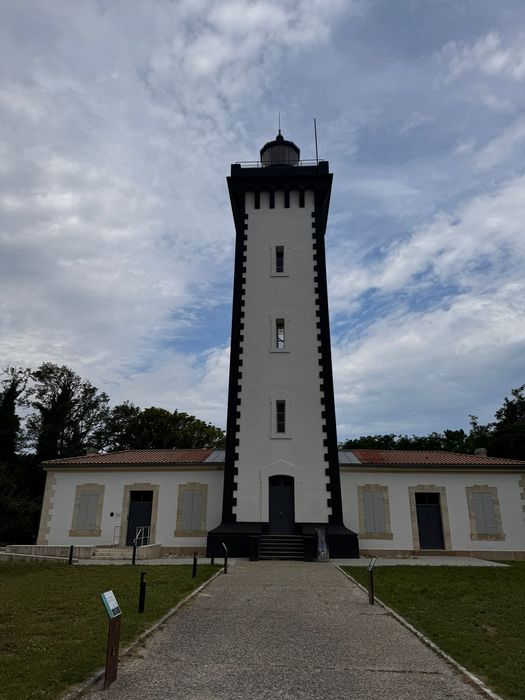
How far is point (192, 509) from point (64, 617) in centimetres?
1233

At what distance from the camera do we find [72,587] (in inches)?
419

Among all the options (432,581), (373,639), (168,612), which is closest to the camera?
(373,639)

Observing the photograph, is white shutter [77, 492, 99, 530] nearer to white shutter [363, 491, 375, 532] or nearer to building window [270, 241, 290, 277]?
white shutter [363, 491, 375, 532]

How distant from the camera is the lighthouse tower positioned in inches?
716

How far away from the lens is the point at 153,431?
42438 millimetres

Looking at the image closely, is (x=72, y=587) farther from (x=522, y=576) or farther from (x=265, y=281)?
(x=265, y=281)

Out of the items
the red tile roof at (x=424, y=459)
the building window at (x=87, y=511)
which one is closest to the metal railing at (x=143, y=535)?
the building window at (x=87, y=511)

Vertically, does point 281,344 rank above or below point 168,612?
above

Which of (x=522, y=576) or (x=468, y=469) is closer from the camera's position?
(x=522, y=576)

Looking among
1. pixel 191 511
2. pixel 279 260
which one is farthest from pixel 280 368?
pixel 191 511

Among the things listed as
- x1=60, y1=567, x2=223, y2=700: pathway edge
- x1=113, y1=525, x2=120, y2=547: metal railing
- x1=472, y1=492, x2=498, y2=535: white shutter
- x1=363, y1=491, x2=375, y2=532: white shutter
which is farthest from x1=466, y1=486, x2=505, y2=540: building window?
x1=113, y1=525, x2=120, y2=547: metal railing

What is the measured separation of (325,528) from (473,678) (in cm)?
1281

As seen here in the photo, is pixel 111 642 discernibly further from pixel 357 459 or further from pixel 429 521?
pixel 357 459

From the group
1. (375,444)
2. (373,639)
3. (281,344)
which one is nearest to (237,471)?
(281,344)
